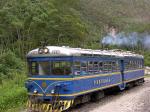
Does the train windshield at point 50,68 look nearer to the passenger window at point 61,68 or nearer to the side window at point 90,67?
the passenger window at point 61,68

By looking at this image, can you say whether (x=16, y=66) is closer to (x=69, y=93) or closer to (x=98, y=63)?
(x=98, y=63)

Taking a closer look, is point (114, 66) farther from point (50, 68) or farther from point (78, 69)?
point (50, 68)

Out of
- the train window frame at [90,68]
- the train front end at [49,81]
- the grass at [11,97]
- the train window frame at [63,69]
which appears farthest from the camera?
the train window frame at [90,68]

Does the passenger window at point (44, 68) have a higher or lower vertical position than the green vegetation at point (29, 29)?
lower

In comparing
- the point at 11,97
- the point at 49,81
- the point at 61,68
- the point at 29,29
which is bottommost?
the point at 11,97

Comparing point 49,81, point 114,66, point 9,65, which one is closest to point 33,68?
point 49,81

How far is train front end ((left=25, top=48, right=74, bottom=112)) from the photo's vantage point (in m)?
14.1

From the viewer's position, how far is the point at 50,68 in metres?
14.6

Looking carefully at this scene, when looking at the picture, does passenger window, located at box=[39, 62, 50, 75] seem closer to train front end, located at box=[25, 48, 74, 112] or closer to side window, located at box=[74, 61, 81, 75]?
train front end, located at box=[25, 48, 74, 112]

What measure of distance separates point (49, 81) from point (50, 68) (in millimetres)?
561

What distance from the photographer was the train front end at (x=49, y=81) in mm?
14141

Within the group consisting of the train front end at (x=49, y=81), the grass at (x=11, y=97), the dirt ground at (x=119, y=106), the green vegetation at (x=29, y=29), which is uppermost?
the green vegetation at (x=29, y=29)

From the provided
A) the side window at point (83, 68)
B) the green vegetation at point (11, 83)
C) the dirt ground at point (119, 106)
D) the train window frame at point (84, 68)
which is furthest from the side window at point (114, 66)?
the green vegetation at point (11, 83)

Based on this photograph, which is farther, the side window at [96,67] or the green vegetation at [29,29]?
the green vegetation at [29,29]
